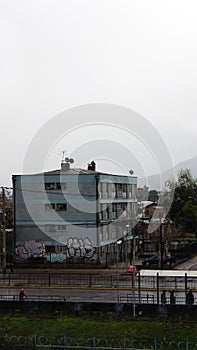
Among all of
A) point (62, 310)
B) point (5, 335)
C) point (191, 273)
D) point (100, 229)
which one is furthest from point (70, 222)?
point (5, 335)

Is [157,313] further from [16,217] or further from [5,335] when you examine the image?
[16,217]

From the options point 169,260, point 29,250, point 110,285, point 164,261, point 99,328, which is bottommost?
point 99,328

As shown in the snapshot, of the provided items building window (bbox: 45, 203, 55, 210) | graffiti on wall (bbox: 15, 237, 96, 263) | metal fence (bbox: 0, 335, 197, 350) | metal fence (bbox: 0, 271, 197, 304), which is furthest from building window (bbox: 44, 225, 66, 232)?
metal fence (bbox: 0, 335, 197, 350)

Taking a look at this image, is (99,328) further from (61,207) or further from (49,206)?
(49,206)

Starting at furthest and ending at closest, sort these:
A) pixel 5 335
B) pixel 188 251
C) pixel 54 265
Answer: pixel 188 251
pixel 54 265
pixel 5 335

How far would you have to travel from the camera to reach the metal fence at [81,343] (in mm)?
23717

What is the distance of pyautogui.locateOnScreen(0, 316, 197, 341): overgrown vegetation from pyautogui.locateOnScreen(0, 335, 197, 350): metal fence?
0.81m

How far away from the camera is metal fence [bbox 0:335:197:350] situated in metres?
23.7

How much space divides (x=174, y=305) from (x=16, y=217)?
973 inches

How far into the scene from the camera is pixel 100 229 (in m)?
49.3

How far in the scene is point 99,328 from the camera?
2733 cm

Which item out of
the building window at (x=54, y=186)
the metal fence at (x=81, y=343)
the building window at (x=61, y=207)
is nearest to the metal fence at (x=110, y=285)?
the metal fence at (x=81, y=343)

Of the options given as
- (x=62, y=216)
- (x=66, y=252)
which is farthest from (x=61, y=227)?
(x=66, y=252)

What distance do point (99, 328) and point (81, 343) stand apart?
2.42 metres
